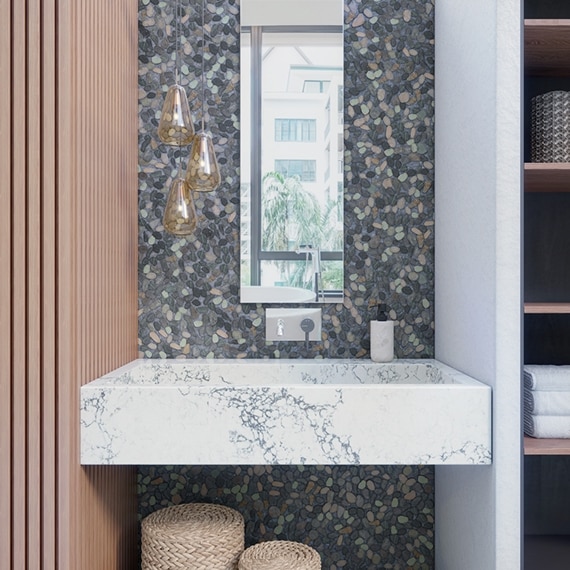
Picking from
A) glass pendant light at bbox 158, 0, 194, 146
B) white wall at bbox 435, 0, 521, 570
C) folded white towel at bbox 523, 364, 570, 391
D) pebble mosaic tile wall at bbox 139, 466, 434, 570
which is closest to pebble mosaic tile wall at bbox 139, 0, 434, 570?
pebble mosaic tile wall at bbox 139, 466, 434, 570

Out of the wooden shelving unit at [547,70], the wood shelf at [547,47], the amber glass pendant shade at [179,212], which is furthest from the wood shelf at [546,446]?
the amber glass pendant shade at [179,212]

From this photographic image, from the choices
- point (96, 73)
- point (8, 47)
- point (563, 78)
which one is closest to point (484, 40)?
point (563, 78)

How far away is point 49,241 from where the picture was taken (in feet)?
4.90

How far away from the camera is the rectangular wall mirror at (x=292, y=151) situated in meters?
2.12

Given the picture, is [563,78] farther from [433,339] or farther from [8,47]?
[8,47]

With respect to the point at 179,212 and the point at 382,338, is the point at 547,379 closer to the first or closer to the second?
the point at 382,338

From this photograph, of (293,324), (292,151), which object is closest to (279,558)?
(293,324)

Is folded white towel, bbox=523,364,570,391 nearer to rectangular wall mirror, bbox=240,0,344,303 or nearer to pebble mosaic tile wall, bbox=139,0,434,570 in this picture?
pebble mosaic tile wall, bbox=139,0,434,570

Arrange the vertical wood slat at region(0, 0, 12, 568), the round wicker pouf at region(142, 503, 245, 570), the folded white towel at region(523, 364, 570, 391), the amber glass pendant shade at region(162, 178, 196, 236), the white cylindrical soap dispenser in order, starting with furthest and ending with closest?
the white cylindrical soap dispenser < the amber glass pendant shade at region(162, 178, 196, 236) < the round wicker pouf at region(142, 503, 245, 570) < the folded white towel at region(523, 364, 570, 391) < the vertical wood slat at region(0, 0, 12, 568)

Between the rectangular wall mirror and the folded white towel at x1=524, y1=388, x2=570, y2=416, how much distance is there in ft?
2.61

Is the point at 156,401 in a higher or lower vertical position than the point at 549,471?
higher

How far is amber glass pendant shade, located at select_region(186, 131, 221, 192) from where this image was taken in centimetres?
186

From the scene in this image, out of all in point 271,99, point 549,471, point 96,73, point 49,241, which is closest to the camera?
point 49,241

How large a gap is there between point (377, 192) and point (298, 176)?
30 centimetres
